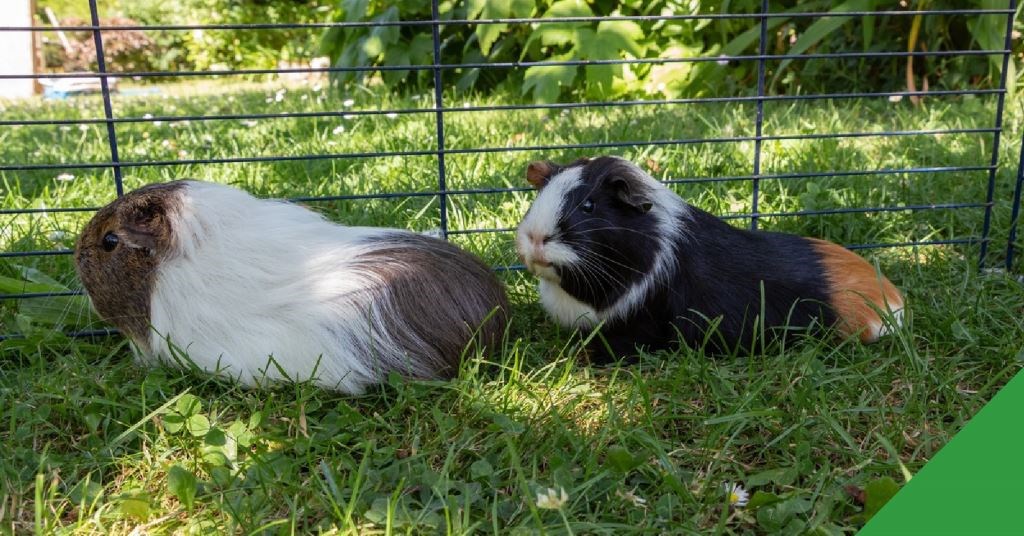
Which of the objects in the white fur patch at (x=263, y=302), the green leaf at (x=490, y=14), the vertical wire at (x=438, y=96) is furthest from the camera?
the green leaf at (x=490, y=14)

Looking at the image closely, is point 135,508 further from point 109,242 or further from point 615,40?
point 615,40

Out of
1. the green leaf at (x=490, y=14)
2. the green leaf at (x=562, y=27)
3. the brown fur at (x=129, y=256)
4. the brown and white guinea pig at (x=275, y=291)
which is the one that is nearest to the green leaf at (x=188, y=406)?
the brown and white guinea pig at (x=275, y=291)

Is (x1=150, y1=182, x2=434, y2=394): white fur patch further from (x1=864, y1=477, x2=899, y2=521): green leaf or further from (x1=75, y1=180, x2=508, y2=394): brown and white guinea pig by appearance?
(x1=864, y1=477, x2=899, y2=521): green leaf

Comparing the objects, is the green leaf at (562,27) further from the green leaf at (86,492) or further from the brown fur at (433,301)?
the green leaf at (86,492)

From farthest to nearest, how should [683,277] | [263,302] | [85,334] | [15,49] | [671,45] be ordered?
[15,49], [671,45], [85,334], [683,277], [263,302]

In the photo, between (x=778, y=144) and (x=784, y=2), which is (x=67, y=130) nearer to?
(x=778, y=144)

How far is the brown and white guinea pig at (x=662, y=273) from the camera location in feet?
7.01

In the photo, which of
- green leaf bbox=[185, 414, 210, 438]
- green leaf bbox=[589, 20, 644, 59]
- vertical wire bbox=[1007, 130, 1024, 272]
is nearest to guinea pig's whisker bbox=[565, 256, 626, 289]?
green leaf bbox=[185, 414, 210, 438]

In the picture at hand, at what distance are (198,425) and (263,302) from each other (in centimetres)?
35

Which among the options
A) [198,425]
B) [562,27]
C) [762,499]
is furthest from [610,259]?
[562,27]

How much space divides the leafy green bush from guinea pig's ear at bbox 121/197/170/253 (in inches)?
115

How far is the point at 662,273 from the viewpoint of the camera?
2.20 metres

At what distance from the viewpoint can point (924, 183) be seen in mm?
3449

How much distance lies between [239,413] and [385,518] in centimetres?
63
